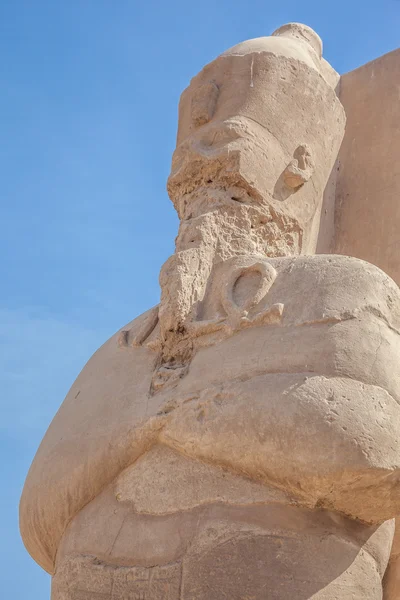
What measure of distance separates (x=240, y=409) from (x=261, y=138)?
164 centimetres

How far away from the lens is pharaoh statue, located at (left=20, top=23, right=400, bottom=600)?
374 cm

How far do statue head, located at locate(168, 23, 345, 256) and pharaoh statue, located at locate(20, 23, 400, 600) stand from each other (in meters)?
0.01

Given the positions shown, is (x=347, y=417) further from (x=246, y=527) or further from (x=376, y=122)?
(x=376, y=122)

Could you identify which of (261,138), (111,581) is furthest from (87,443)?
(261,138)

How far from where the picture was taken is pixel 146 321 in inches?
191

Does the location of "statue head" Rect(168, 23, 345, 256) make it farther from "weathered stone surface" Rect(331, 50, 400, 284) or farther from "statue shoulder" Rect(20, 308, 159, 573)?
"statue shoulder" Rect(20, 308, 159, 573)

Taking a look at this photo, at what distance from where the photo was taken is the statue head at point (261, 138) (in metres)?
4.90

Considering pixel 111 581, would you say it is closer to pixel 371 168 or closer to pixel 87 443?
pixel 87 443

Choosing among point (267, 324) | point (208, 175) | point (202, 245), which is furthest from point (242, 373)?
point (208, 175)

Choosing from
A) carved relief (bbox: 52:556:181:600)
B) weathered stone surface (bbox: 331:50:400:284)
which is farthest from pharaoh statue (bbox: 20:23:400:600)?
weathered stone surface (bbox: 331:50:400:284)

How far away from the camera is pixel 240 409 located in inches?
153

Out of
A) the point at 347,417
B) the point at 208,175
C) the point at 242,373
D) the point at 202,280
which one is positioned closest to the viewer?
the point at 347,417

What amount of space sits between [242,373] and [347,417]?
531 millimetres

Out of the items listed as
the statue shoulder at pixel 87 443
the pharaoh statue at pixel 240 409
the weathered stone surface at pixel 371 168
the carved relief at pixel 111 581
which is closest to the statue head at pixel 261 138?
the pharaoh statue at pixel 240 409
